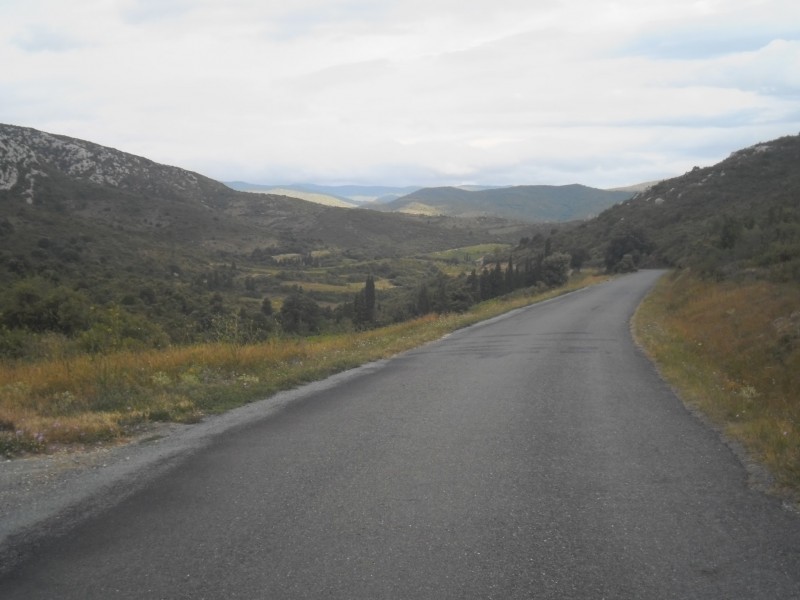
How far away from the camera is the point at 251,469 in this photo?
568 centimetres

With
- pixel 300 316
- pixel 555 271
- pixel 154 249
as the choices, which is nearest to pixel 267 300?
pixel 300 316

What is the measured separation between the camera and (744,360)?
11.1m

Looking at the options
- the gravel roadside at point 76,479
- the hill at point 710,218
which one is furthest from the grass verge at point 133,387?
the hill at point 710,218

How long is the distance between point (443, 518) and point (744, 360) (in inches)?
355

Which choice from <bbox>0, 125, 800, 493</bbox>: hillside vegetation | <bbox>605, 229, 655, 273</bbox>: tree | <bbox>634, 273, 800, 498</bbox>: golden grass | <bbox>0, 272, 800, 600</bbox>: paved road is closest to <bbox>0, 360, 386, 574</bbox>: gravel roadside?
<bbox>0, 272, 800, 600</bbox>: paved road

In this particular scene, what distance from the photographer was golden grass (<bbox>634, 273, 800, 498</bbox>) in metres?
6.23

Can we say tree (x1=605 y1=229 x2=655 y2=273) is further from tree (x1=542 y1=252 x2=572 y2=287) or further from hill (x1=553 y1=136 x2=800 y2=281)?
tree (x1=542 y1=252 x2=572 y2=287)

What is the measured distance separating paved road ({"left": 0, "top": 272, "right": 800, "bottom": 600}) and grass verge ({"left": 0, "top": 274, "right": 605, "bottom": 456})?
155 cm

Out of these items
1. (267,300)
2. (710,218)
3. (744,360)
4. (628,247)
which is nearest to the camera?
(744,360)

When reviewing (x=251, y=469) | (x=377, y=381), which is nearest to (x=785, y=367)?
(x=377, y=381)

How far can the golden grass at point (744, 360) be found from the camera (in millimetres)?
6234

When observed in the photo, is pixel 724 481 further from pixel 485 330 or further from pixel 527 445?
pixel 485 330

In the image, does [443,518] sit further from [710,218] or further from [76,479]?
[710,218]

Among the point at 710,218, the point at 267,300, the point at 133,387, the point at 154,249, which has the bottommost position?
the point at 267,300
